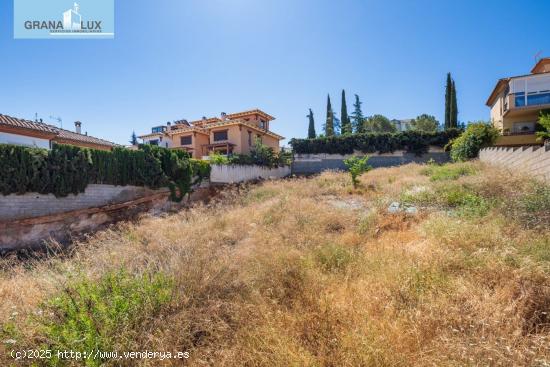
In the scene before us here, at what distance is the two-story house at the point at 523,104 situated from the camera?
15.5 metres

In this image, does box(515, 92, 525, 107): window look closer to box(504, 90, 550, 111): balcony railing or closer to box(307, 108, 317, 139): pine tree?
box(504, 90, 550, 111): balcony railing

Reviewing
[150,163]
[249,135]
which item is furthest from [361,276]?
[249,135]

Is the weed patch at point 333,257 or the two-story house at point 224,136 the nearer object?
the weed patch at point 333,257

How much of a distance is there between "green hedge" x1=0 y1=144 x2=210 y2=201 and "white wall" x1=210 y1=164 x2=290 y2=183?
4.54 ft

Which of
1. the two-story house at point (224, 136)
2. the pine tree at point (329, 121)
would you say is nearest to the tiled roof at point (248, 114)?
the two-story house at point (224, 136)

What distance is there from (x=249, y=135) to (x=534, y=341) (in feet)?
79.3

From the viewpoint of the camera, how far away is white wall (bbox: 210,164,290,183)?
607 inches

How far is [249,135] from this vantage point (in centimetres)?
2475

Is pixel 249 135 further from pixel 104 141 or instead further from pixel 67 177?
pixel 67 177

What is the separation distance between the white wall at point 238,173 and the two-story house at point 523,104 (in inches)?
598

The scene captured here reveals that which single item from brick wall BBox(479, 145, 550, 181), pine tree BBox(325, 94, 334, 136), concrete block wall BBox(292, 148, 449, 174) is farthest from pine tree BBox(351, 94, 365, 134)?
brick wall BBox(479, 145, 550, 181)

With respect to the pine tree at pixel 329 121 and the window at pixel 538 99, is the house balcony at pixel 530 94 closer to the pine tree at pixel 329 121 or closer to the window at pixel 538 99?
the window at pixel 538 99

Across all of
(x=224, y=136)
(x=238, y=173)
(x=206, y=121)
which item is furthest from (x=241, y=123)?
(x=206, y=121)

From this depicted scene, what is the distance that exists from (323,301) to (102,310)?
2250 millimetres
